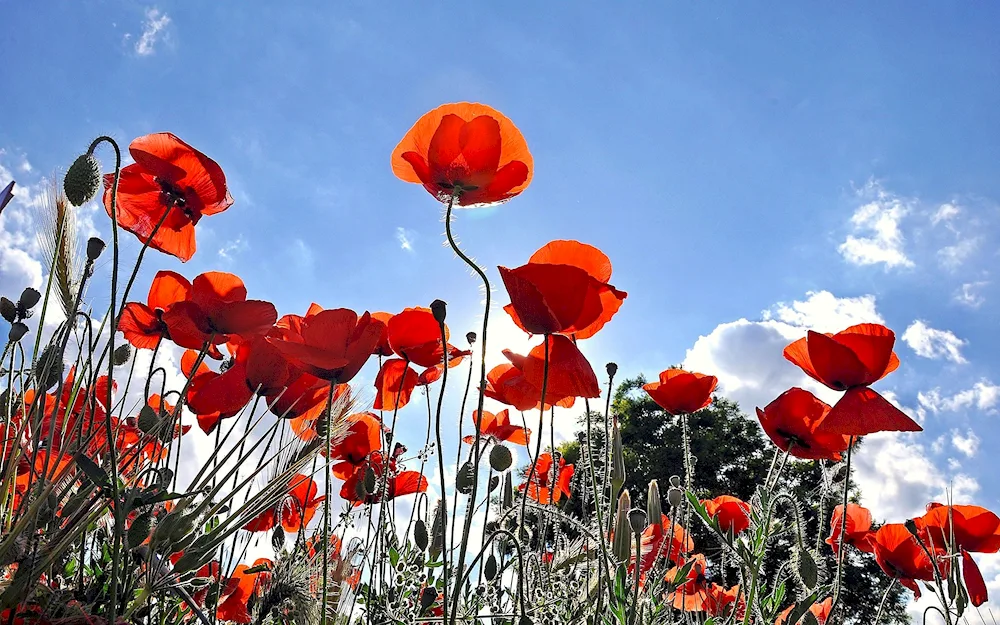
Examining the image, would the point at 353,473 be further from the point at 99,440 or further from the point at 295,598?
the point at 295,598

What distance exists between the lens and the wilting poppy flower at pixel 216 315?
5.24 feet

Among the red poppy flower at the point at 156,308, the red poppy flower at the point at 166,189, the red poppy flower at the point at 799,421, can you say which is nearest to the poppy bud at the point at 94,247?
the red poppy flower at the point at 166,189

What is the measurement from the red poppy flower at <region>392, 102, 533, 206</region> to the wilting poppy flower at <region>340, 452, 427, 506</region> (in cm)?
108

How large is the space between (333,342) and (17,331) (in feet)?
3.30

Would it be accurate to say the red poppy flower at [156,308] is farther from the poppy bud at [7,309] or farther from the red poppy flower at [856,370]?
the red poppy flower at [856,370]

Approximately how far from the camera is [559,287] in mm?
1468

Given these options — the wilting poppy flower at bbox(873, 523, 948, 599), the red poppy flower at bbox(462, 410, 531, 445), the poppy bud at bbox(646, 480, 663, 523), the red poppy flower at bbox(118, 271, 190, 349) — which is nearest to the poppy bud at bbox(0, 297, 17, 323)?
the red poppy flower at bbox(118, 271, 190, 349)

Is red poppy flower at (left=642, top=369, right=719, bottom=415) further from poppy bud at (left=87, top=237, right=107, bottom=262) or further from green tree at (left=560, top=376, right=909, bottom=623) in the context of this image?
green tree at (left=560, top=376, right=909, bottom=623)

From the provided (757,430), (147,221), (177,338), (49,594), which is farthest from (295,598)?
(757,430)

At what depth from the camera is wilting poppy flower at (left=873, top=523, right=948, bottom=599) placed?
2.68m

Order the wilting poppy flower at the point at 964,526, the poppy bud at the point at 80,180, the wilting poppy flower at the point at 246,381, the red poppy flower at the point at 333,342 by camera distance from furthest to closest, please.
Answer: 1. the wilting poppy flower at the point at 964,526
2. the wilting poppy flower at the point at 246,381
3. the red poppy flower at the point at 333,342
4. the poppy bud at the point at 80,180

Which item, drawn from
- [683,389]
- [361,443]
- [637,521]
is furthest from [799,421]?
[361,443]

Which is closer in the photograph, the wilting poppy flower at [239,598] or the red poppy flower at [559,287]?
the red poppy flower at [559,287]

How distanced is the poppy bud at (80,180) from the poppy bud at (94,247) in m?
0.20
